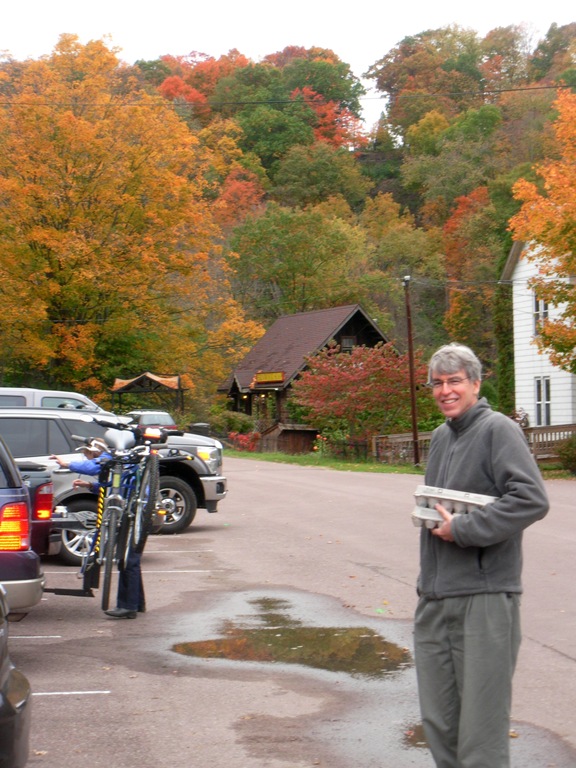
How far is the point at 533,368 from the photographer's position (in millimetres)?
44031

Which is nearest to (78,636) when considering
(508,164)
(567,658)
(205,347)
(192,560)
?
(567,658)

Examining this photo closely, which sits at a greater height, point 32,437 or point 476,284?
point 476,284

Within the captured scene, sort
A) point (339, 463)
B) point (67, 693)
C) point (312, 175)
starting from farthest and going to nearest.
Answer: point (312, 175), point (339, 463), point (67, 693)

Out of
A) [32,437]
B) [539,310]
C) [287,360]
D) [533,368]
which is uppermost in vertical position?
[539,310]

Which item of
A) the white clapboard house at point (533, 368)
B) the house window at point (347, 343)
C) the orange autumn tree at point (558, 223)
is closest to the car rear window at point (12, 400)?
the orange autumn tree at point (558, 223)

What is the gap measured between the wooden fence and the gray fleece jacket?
33387 millimetres

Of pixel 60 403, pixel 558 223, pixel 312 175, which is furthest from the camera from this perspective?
pixel 312 175

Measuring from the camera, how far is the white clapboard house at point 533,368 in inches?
1651

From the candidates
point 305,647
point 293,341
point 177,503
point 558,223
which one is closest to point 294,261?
point 293,341

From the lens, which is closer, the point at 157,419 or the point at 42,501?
the point at 42,501

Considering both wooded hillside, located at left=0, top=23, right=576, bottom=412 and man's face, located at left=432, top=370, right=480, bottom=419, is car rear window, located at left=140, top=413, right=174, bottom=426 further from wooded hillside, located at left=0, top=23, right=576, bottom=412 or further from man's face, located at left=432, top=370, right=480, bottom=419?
man's face, located at left=432, top=370, right=480, bottom=419

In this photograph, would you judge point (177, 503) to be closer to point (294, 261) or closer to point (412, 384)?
point (412, 384)

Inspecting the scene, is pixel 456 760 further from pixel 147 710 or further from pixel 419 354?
pixel 419 354

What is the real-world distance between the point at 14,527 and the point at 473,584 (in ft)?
14.5
